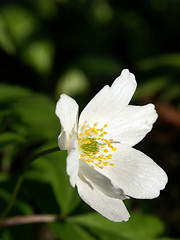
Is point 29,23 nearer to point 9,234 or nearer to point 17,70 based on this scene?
point 17,70


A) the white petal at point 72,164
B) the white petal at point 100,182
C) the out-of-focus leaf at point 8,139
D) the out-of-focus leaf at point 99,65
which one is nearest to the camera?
the white petal at point 72,164

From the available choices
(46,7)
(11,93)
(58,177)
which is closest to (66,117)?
(58,177)

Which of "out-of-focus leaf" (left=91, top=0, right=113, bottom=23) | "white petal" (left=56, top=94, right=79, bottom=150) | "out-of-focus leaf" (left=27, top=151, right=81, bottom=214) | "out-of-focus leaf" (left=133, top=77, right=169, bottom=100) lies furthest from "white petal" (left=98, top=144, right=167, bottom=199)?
"out-of-focus leaf" (left=91, top=0, right=113, bottom=23)

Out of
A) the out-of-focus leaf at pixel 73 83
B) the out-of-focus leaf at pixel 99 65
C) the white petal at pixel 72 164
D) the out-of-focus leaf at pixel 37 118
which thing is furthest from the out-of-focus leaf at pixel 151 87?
the white petal at pixel 72 164

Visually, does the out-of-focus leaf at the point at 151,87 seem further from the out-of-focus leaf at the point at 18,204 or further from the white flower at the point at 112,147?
the white flower at the point at 112,147

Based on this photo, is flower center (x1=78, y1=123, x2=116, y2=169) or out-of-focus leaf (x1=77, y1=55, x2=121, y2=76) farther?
out-of-focus leaf (x1=77, y1=55, x2=121, y2=76)

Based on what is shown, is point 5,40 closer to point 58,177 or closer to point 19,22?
point 19,22

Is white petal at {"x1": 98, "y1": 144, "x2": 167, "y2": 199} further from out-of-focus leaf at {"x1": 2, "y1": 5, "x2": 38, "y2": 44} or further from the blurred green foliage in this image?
out-of-focus leaf at {"x1": 2, "y1": 5, "x2": 38, "y2": 44}
